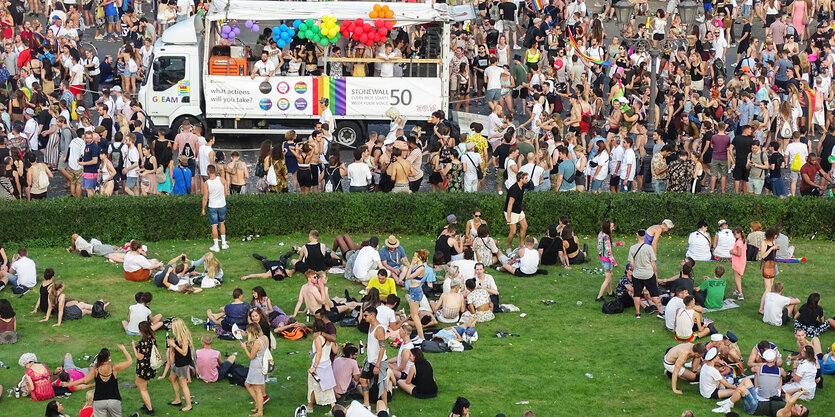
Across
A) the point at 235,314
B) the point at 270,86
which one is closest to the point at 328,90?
the point at 270,86

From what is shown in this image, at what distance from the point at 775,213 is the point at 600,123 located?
6.64m

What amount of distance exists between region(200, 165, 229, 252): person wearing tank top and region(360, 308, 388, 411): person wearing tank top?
251 inches

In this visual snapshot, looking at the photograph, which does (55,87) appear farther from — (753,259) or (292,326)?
(753,259)

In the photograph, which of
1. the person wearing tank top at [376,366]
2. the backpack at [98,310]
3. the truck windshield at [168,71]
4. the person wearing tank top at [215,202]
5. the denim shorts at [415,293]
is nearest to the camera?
the person wearing tank top at [376,366]

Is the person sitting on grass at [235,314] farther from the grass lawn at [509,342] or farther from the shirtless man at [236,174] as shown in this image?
the shirtless man at [236,174]

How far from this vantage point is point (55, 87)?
32062mm

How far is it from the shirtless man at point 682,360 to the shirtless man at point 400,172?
7.95 m

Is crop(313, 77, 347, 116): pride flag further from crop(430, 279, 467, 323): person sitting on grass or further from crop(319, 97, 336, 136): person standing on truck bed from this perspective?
crop(430, 279, 467, 323): person sitting on grass

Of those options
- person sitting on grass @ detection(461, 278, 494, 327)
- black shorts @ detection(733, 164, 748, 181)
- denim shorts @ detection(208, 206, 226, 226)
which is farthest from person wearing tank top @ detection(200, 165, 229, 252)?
black shorts @ detection(733, 164, 748, 181)

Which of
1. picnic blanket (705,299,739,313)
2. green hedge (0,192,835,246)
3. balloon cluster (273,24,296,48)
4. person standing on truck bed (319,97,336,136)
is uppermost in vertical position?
balloon cluster (273,24,296,48)

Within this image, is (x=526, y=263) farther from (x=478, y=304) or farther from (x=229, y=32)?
(x=229, y=32)

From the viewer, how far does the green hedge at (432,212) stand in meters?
24.1

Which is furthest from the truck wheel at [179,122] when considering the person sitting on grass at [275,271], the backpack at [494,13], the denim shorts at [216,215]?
the backpack at [494,13]

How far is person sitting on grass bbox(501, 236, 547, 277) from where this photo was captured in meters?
22.3
